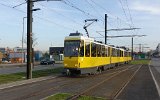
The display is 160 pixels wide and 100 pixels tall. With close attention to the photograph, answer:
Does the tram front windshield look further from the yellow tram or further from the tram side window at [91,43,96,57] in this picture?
the tram side window at [91,43,96,57]

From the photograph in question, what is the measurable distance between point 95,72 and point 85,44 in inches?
203

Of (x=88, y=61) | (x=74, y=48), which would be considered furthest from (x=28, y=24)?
(x=88, y=61)

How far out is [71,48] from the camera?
30.7 meters

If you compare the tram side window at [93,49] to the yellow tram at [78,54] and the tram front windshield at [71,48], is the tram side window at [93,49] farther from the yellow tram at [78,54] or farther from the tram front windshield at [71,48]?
the tram front windshield at [71,48]

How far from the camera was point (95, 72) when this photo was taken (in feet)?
115

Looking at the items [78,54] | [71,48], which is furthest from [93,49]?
[78,54]

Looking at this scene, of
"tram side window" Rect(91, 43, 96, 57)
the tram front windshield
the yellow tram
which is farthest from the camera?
"tram side window" Rect(91, 43, 96, 57)

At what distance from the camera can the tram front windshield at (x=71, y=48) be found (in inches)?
1195

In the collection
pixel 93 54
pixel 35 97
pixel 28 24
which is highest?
pixel 28 24

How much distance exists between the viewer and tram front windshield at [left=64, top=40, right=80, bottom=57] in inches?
1195

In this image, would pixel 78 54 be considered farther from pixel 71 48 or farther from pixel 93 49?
pixel 93 49

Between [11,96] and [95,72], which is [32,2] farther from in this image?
[11,96]

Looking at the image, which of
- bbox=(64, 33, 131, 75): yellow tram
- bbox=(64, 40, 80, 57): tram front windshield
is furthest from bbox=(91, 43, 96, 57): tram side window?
bbox=(64, 40, 80, 57): tram front windshield

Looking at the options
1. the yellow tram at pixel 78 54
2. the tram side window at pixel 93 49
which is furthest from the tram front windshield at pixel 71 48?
the tram side window at pixel 93 49
